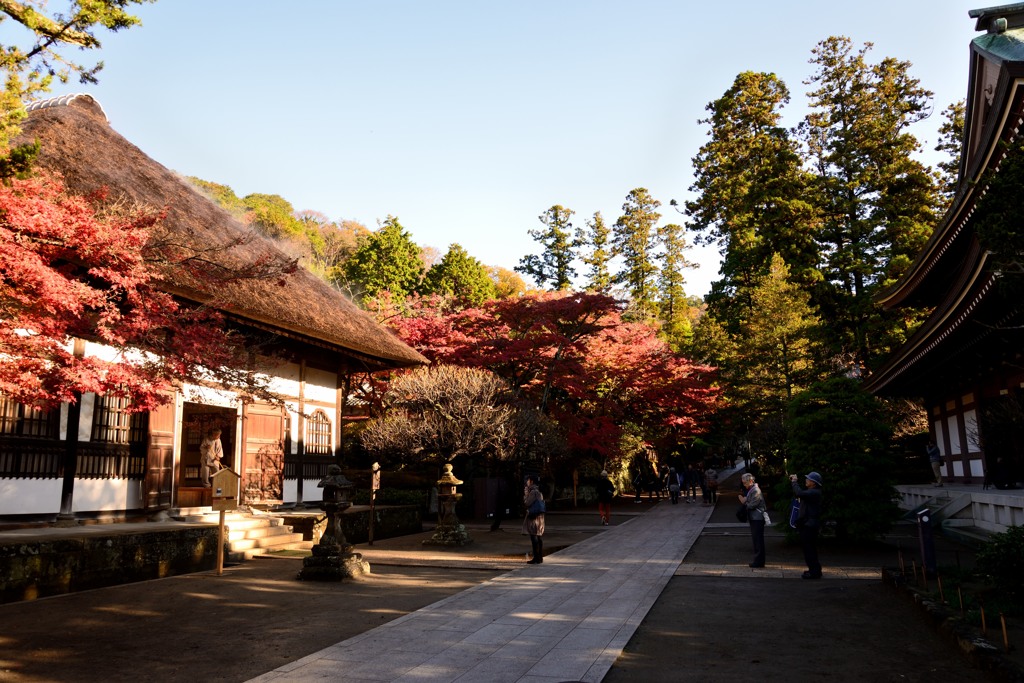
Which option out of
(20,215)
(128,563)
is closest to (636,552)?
(128,563)

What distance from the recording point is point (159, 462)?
12484mm

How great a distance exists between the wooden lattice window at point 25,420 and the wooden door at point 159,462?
174 cm

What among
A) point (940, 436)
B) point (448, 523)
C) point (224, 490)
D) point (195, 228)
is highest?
point (195, 228)

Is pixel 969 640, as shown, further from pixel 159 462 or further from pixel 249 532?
pixel 159 462

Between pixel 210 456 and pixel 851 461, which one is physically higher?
pixel 210 456

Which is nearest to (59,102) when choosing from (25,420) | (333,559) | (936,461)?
(25,420)

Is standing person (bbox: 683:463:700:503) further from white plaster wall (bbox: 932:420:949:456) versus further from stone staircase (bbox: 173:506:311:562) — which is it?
stone staircase (bbox: 173:506:311:562)

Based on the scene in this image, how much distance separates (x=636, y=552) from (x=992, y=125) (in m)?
8.98

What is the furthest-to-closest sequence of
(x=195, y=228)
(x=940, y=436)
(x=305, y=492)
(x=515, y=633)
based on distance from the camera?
1. (x=940, y=436)
2. (x=305, y=492)
3. (x=195, y=228)
4. (x=515, y=633)

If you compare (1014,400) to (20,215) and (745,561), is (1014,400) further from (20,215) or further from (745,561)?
(20,215)

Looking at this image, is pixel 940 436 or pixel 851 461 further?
pixel 940 436

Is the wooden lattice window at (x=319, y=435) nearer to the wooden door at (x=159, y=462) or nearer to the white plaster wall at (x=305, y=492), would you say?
the white plaster wall at (x=305, y=492)

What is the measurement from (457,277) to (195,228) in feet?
99.8

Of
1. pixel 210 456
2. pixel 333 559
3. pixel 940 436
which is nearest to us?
pixel 333 559
